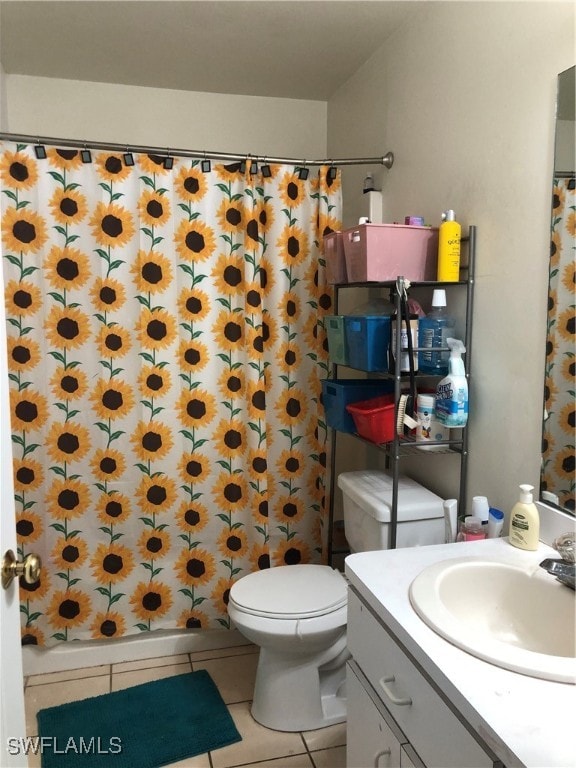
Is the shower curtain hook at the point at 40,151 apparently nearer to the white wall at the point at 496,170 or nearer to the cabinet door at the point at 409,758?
the white wall at the point at 496,170

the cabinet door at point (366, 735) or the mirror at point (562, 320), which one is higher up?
the mirror at point (562, 320)

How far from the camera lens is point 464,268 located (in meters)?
1.77

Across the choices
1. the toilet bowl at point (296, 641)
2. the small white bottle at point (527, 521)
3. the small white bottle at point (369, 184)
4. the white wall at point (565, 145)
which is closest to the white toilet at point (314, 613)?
the toilet bowl at point (296, 641)

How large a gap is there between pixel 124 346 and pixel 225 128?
1212 mm

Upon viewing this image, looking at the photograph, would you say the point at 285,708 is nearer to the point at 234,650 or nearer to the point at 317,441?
the point at 234,650

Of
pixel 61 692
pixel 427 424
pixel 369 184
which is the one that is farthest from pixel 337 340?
pixel 61 692

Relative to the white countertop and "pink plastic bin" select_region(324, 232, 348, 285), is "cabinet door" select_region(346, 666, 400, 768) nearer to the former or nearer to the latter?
the white countertop

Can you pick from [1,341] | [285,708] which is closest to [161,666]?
[285,708]

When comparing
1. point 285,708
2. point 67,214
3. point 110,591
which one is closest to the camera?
point 285,708

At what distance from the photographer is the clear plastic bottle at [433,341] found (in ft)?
5.84

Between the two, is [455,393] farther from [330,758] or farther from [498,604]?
[330,758]

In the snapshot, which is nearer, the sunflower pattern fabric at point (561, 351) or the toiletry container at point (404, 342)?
the sunflower pattern fabric at point (561, 351)

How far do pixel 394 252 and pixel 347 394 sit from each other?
20.1 inches

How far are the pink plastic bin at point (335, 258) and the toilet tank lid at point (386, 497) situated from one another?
2.27ft
